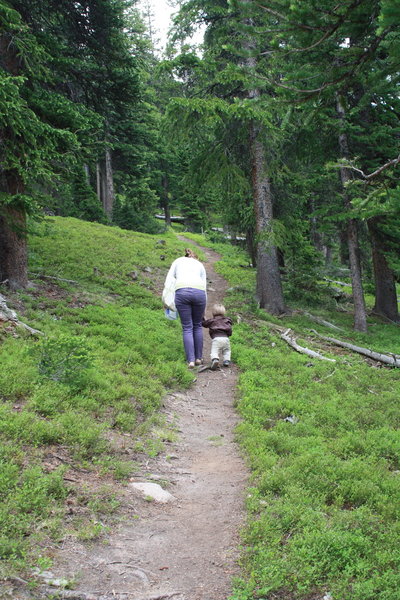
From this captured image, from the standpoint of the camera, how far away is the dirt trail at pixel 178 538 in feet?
8.98

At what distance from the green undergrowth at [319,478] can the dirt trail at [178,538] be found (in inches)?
7.7

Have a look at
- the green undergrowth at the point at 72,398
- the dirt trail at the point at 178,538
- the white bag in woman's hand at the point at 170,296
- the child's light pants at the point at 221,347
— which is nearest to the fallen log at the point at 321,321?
the green undergrowth at the point at 72,398

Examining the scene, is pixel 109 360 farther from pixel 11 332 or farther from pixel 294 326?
pixel 294 326

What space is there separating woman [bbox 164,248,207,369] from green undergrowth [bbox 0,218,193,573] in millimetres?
386

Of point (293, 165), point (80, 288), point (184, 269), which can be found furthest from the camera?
point (293, 165)

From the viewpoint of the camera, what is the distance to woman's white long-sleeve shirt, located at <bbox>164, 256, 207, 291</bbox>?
8.13 meters

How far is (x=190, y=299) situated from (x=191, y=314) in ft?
1.16

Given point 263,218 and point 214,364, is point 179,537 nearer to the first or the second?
point 214,364

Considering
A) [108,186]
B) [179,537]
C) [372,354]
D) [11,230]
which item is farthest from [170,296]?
[108,186]

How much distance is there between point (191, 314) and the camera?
27.1ft

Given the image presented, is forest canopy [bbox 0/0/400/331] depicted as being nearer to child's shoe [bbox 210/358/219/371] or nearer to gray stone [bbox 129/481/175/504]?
gray stone [bbox 129/481/175/504]

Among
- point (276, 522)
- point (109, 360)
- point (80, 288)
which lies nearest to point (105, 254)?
point (80, 288)

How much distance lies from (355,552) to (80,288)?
9906 mm

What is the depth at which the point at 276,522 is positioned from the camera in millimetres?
3408
